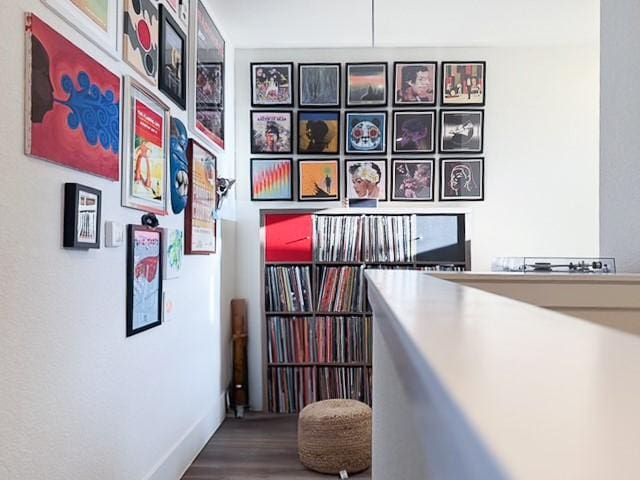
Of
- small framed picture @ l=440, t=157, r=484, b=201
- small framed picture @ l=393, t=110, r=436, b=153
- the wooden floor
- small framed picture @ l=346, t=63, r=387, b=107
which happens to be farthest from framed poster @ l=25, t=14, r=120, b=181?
small framed picture @ l=440, t=157, r=484, b=201

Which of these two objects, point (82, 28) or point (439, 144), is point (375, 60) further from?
point (82, 28)

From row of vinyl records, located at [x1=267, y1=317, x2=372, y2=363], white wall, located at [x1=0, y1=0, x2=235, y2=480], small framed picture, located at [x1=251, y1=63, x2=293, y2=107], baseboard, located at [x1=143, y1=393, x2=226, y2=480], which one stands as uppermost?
small framed picture, located at [x1=251, y1=63, x2=293, y2=107]

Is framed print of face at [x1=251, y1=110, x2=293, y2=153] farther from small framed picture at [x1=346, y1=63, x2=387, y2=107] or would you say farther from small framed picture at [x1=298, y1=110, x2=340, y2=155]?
small framed picture at [x1=346, y1=63, x2=387, y2=107]

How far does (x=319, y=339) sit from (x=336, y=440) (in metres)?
1.01

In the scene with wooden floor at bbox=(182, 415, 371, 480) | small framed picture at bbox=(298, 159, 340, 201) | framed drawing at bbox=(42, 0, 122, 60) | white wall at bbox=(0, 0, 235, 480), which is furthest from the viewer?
small framed picture at bbox=(298, 159, 340, 201)

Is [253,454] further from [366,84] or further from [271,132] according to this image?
[366,84]

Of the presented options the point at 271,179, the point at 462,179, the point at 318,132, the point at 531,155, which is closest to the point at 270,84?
the point at 318,132

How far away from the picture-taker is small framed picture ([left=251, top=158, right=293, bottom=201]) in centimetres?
375

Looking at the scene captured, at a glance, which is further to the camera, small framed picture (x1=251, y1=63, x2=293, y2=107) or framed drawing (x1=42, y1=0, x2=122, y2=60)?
small framed picture (x1=251, y1=63, x2=293, y2=107)

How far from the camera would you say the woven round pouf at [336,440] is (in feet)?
8.59

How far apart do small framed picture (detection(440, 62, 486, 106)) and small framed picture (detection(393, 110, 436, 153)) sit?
189 millimetres

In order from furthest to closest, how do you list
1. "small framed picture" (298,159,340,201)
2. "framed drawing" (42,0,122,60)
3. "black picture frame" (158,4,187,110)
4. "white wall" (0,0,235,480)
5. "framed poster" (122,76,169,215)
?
"small framed picture" (298,159,340,201), "black picture frame" (158,4,187,110), "framed poster" (122,76,169,215), "framed drawing" (42,0,122,60), "white wall" (0,0,235,480)

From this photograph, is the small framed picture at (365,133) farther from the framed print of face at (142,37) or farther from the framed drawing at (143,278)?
the framed drawing at (143,278)

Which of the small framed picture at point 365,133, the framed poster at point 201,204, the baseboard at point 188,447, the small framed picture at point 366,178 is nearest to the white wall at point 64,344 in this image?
the baseboard at point 188,447
